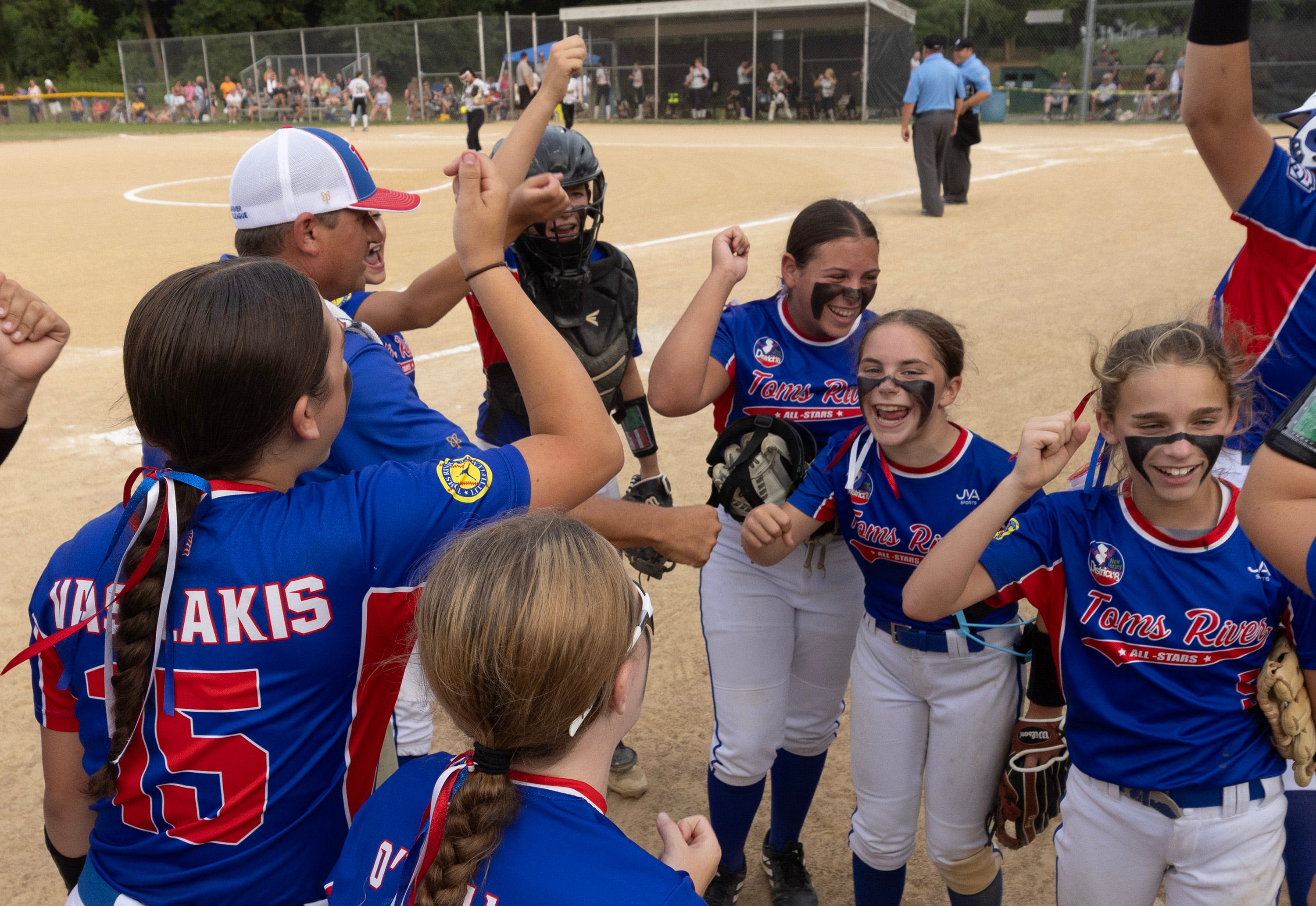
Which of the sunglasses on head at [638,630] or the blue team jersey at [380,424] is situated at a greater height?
the blue team jersey at [380,424]

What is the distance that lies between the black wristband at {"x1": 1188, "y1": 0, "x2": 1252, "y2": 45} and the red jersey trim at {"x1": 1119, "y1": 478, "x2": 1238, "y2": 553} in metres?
1.21

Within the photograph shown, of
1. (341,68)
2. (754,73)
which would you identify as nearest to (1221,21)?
(754,73)

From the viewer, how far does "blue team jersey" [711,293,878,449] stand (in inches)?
139

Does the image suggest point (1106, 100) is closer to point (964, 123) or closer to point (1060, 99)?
point (1060, 99)

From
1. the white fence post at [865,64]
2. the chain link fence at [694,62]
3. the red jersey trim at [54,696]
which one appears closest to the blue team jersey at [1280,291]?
the red jersey trim at [54,696]

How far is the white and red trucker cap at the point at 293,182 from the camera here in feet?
8.52

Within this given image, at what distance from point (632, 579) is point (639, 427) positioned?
174 cm

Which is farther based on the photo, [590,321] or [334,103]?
[334,103]

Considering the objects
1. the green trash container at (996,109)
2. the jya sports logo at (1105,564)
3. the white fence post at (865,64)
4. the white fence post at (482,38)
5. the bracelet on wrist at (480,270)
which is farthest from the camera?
the white fence post at (482,38)

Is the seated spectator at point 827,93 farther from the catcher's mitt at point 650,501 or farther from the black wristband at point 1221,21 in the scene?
the black wristband at point 1221,21

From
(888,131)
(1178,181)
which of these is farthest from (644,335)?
(888,131)

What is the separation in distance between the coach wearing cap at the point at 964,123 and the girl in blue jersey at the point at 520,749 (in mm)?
14736

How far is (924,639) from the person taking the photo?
2.96 m

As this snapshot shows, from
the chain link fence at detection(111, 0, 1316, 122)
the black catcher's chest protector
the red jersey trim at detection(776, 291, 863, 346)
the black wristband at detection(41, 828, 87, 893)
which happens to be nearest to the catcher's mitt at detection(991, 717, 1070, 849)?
the red jersey trim at detection(776, 291, 863, 346)
